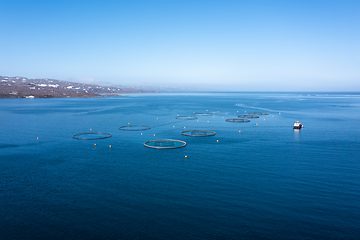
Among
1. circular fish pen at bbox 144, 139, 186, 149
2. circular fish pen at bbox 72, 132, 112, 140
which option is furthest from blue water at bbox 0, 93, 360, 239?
circular fish pen at bbox 72, 132, 112, 140

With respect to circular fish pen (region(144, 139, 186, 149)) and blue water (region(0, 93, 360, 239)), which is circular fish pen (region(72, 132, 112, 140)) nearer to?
blue water (region(0, 93, 360, 239))

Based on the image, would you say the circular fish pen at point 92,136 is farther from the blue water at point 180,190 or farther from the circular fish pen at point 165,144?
the circular fish pen at point 165,144

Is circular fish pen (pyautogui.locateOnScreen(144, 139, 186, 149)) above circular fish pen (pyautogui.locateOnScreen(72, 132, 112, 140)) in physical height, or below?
above

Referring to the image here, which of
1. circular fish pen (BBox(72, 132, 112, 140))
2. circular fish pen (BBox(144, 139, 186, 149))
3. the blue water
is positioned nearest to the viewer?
the blue water

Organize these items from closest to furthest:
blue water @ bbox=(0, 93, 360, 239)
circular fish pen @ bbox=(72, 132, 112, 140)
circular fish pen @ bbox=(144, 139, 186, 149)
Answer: blue water @ bbox=(0, 93, 360, 239)
circular fish pen @ bbox=(144, 139, 186, 149)
circular fish pen @ bbox=(72, 132, 112, 140)

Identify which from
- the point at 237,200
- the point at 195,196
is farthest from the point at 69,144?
the point at 237,200

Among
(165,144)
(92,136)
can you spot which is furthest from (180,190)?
(92,136)

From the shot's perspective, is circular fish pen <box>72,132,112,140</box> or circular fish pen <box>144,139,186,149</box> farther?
circular fish pen <box>72,132,112,140</box>

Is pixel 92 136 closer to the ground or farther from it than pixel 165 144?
closer to the ground

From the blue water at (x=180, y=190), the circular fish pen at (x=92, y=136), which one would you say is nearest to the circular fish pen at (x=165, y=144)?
the blue water at (x=180, y=190)

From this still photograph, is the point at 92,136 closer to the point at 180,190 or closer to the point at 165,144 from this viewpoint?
the point at 165,144
